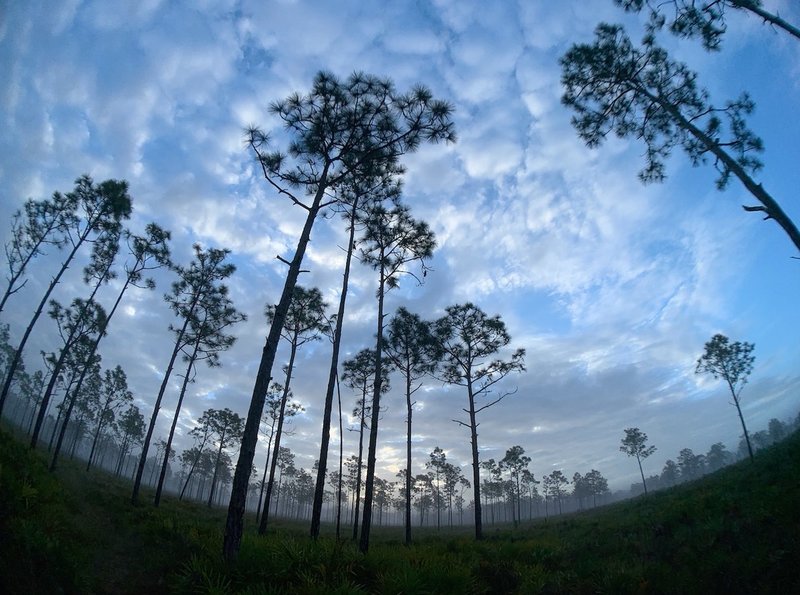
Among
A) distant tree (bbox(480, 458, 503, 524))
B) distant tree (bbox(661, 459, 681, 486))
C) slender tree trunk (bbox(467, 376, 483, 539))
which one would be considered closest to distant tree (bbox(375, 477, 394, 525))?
distant tree (bbox(480, 458, 503, 524))

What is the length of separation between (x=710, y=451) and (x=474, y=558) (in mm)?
142746

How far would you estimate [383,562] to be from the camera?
7906 millimetres

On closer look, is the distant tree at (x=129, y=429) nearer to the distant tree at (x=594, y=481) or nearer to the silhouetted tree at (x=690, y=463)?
the distant tree at (x=594, y=481)

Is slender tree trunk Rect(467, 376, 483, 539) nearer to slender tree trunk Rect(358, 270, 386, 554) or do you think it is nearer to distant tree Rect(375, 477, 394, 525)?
slender tree trunk Rect(358, 270, 386, 554)

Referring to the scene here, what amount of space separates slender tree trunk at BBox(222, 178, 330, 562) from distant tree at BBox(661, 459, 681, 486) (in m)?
144

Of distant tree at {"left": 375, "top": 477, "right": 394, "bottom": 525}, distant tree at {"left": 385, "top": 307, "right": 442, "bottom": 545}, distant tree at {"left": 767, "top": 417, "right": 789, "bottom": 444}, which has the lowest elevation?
distant tree at {"left": 375, "top": 477, "right": 394, "bottom": 525}

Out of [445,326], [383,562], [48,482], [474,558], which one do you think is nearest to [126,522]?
[48,482]

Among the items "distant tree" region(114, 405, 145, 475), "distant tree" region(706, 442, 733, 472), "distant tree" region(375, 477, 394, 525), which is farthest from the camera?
"distant tree" region(706, 442, 733, 472)

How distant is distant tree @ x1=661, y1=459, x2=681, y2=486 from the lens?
4457 inches

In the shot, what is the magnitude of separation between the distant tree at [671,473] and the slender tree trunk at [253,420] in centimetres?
14412

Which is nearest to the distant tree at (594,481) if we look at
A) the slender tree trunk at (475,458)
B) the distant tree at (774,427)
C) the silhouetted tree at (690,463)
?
the silhouetted tree at (690,463)

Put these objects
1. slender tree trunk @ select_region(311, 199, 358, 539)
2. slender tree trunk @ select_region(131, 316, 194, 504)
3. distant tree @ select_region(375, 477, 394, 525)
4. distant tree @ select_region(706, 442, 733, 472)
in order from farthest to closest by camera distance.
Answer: distant tree @ select_region(706, 442, 733, 472)
distant tree @ select_region(375, 477, 394, 525)
slender tree trunk @ select_region(131, 316, 194, 504)
slender tree trunk @ select_region(311, 199, 358, 539)

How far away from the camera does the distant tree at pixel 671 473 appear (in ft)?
371

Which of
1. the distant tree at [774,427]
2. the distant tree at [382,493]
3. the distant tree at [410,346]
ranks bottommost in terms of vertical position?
the distant tree at [382,493]
